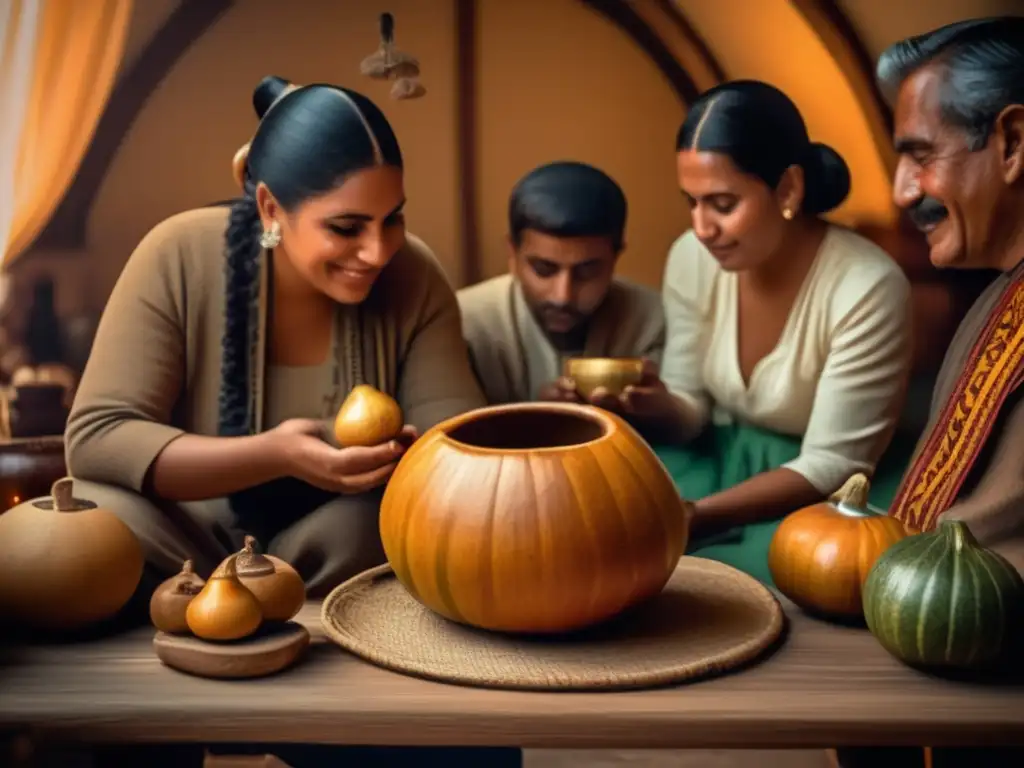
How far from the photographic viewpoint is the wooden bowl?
4.26ft

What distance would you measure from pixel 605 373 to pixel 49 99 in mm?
1027

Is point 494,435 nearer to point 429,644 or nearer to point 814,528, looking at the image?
point 429,644

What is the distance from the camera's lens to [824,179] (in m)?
1.87

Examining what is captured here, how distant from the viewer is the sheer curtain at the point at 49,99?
5.75 ft

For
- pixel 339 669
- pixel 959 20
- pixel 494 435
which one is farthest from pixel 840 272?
pixel 339 669

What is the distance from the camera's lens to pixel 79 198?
1810 mm

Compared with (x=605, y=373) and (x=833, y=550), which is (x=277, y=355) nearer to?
(x=605, y=373)

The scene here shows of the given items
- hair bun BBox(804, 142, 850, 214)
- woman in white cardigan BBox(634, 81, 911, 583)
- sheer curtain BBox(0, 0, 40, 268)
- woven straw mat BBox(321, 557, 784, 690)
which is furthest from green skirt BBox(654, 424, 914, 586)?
sheer curtain BBox(0, 0, 40, 268)

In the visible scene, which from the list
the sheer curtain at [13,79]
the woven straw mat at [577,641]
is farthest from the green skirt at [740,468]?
the sheer curtain at [13,79]

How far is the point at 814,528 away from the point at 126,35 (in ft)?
4.47

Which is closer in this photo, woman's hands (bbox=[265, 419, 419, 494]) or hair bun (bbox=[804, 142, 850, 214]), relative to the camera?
woman's hands (bbox=[265, 419, 419, 494])

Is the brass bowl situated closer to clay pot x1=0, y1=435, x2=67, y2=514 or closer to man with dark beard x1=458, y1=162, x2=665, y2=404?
man with dark beard x1=458, y1=162, x2=665, y2=404

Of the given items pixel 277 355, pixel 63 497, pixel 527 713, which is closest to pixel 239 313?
pixel 277 355

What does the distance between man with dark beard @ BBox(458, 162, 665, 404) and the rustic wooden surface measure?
2.30 feet
